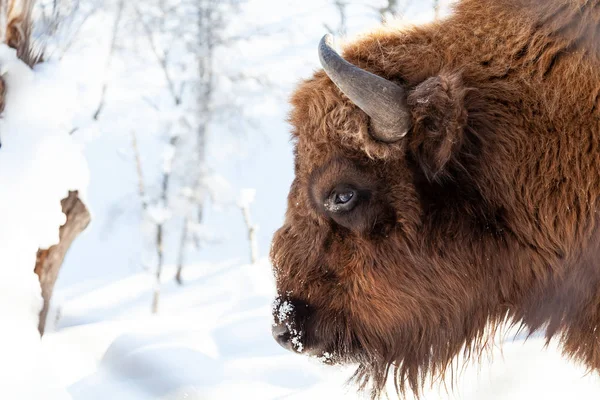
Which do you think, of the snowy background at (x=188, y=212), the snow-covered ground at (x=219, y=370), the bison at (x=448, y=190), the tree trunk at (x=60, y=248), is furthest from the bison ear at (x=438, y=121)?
the tree trunk at (x=60, y=248)

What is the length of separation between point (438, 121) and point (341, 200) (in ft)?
1.75

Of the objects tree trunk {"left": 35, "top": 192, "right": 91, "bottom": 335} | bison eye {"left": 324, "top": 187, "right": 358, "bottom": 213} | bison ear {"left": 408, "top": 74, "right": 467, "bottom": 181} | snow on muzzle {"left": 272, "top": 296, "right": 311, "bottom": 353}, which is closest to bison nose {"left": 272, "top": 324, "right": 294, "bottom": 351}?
snow on muzzle {"left": 272, "top": 296, "right": 311, "bottom": 353}

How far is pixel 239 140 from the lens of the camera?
85.8ft

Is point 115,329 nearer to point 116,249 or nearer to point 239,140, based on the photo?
point 239,140

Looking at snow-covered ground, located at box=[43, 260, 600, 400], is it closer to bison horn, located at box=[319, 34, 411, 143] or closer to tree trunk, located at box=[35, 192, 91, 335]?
tree trunk, located at box=[35, 192, 91, 335]

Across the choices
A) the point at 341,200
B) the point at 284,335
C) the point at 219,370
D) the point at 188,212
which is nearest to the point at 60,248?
the point at 219,370

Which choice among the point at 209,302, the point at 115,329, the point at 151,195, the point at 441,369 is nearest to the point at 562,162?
the point at 441,369

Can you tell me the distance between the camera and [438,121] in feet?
9.52

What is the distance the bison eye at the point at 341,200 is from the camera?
10.1 feet

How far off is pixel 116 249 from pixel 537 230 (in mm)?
35147

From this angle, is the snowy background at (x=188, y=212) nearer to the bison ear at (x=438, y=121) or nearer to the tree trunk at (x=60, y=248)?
the tree trunk at (x=60, y=248)

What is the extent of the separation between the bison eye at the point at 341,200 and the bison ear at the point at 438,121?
0.33m

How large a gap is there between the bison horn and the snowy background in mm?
772

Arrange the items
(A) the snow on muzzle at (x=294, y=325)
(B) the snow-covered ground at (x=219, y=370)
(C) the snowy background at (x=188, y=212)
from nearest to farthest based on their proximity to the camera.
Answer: (A) the snow on muzzle at (x=294, y=325) → (B) the snow-covered ground at (x=219, y=370) → (C) the snowy background at (x=188, y=212)
